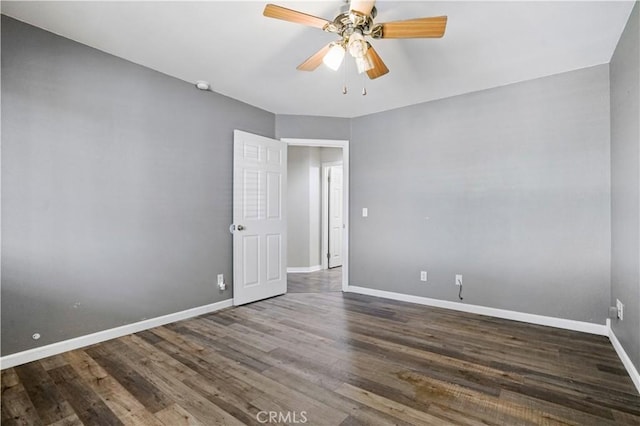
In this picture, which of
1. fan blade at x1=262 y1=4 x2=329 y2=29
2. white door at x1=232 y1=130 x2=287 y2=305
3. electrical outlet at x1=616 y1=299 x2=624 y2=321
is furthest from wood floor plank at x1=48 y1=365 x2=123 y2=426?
electrical outlet at x1=616 y1=299 x2=624 y2=321

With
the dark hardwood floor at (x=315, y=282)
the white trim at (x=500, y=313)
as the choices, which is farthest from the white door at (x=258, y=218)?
the white trim at (x=500, y=313)

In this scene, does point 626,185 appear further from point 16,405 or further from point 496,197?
point 16,405

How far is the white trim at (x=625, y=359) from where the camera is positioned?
6.35ft

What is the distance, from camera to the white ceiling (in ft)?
6.75

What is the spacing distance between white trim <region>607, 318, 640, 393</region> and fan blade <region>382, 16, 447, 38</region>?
243 centimetres

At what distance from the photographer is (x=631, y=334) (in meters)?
2.10

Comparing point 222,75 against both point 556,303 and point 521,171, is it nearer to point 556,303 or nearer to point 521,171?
point 521,171

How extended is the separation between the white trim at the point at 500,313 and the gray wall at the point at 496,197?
0.21 ft

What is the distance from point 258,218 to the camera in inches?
152

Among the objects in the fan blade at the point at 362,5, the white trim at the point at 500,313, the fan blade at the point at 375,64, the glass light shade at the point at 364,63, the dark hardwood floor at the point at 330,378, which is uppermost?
the fan blade at the point at 362,5

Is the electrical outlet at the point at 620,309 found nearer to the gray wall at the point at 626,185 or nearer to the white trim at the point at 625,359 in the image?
the gray wall at the point at 626,185

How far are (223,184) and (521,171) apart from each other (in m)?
3.22

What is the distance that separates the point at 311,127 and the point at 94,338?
334cm

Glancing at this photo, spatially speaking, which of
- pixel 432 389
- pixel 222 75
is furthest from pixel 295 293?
pixel 222 75
